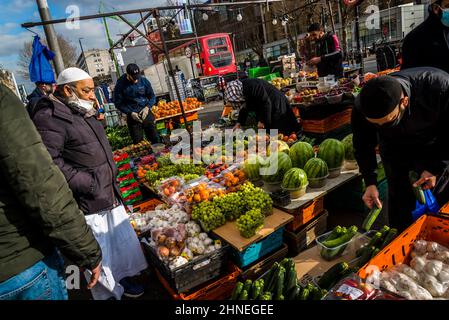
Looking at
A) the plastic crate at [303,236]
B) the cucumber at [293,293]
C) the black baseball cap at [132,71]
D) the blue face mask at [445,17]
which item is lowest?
the plastic crate at [303,236]

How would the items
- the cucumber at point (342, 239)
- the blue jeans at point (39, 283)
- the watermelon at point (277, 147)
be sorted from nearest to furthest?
the blue jeans at point (39, 283), the cucumber at point (342, 239), the watermelon at point (277, 147)

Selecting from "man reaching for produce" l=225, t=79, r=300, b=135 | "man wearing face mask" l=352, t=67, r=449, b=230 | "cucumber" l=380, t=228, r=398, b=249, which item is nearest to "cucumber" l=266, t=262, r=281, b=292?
"cucumber" l=380, t=228, r=398, b=249

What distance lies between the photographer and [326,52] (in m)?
6.32

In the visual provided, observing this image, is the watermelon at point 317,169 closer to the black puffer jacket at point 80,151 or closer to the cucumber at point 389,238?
the cucumber at point 389,238

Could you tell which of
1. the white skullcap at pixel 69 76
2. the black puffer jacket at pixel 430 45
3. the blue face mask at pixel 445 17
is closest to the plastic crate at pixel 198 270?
the white skullcap at pixel 69 76

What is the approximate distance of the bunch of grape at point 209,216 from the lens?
2.89 m

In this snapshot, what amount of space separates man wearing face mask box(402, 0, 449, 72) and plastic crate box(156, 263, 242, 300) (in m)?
2.66

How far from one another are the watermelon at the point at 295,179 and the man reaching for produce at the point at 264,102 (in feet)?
6.03

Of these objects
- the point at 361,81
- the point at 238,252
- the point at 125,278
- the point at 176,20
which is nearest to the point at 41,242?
the point at 238,252

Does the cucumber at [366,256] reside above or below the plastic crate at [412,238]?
below

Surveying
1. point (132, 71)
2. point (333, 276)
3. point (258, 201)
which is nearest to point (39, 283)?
point (333, 276)

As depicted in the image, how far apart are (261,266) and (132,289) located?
1427 mm

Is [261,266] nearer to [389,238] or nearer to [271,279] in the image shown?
[271,279]
